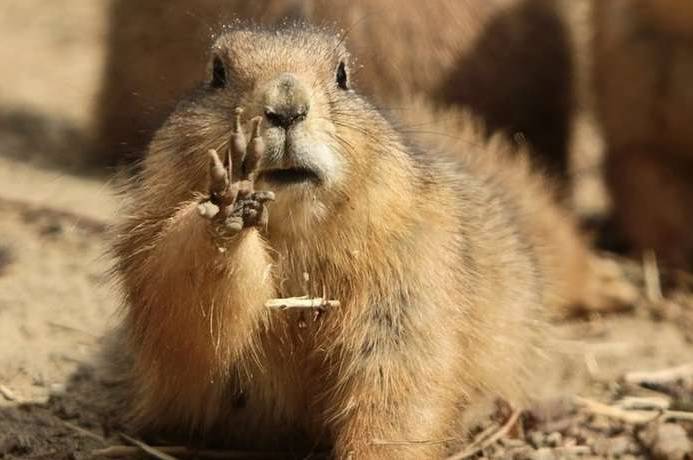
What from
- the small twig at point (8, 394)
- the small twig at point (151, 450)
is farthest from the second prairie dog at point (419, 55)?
the small twig at point (151, 450)

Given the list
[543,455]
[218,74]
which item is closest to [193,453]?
[543,455]

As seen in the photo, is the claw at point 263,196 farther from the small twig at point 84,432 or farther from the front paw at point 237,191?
the small twig at point 84,432

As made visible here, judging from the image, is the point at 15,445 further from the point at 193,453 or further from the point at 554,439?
the point at 554,439

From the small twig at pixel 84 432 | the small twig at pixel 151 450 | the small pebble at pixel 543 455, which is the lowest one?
the small pebble at pixel 543 455

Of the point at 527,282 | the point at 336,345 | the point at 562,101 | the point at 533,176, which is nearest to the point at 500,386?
the point at 527,282

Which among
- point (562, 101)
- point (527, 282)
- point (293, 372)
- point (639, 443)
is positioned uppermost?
point (562, 101)

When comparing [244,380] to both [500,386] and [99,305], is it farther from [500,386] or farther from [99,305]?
[99,305]

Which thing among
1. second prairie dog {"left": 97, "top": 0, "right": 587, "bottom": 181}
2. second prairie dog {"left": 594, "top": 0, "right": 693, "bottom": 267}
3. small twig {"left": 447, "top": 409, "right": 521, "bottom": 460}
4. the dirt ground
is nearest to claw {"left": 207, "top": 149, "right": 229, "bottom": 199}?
the dirt ground
